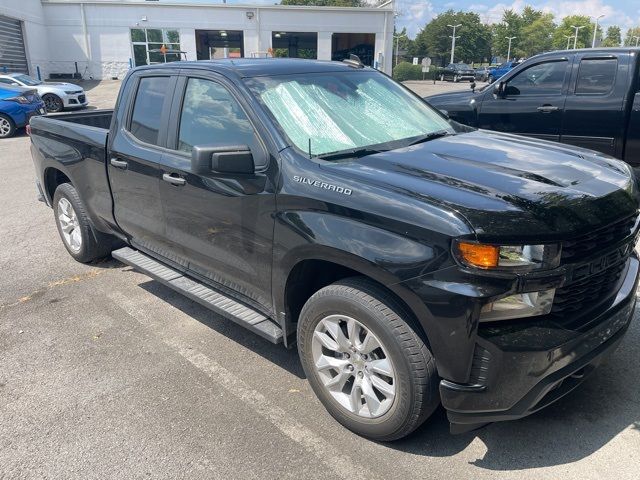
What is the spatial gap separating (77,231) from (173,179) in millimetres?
2259

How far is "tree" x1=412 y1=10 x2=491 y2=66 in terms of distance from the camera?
9500cm

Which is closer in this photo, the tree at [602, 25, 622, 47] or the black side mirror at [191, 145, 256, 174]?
the black side mirror at [191, 145, 256, 174]

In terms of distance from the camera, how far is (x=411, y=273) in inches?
94.3

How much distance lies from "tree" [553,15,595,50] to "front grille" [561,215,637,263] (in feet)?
404

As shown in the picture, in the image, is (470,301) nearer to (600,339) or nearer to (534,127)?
(600,339)

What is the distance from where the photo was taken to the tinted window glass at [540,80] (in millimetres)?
7230

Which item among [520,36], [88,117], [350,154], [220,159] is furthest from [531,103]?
[520,36]

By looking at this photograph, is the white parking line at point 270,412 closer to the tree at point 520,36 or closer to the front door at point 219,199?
the front door at point 219,199

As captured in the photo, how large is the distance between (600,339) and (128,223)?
349 cm

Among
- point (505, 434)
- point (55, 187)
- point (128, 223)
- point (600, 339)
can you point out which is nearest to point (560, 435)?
point (505, 434)

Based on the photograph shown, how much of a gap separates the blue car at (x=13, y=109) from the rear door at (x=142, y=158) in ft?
40.6

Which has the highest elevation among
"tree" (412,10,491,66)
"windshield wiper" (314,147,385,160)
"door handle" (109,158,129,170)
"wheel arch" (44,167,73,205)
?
"tree" (412,10,491,66)

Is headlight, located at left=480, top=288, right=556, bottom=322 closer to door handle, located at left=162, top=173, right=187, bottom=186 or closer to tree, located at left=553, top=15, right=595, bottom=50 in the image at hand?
door handle, located at left=162, top=173, right=187, bottom=186

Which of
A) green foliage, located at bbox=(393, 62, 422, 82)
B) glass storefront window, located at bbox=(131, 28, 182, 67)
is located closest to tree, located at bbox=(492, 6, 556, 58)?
green foliage, located at bbox=(393, 62, 422, 82)
